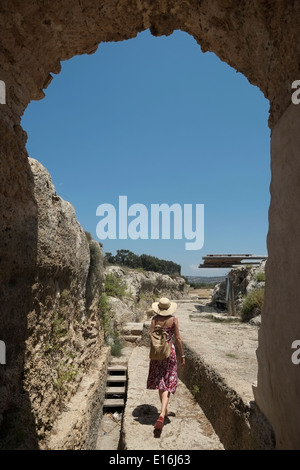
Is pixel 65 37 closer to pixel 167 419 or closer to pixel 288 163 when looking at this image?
pixel 288 163

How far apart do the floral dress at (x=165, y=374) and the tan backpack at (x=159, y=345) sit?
7 cm

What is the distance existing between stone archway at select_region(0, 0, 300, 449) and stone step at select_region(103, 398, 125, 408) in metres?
3.47

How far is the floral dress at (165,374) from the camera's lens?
378 centimetres

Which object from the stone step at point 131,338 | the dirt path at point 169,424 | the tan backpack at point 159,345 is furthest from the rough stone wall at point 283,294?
the stone step at point 131,338

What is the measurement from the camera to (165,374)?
3.83 meters

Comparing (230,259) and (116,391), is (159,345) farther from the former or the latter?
(230,259)

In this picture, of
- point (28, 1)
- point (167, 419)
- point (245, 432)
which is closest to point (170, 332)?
point (167, 419)

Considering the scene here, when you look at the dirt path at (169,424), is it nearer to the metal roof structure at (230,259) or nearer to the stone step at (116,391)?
the stone step at (116,391)

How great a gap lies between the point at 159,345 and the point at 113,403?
2723 mm

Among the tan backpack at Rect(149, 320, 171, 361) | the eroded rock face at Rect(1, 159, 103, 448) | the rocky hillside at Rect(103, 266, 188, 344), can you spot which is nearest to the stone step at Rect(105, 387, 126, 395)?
Result: the eroded rock face at Rect(1, 159, 103, 448)

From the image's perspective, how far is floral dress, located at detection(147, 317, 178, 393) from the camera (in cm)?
378

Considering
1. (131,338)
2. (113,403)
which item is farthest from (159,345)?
(131,338)

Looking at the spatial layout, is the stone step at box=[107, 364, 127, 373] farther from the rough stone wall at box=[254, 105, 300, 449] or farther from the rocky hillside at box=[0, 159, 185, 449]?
the rough stone wall at box=[254, 105, 300, 449]

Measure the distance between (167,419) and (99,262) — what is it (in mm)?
3228
